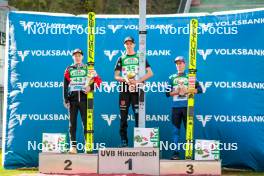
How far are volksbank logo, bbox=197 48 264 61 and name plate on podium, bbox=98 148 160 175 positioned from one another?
2105 mm

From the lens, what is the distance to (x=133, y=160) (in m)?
8.62

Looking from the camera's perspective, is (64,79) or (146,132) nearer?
(146,132)

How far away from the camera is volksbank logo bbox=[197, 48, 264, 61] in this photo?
9.66 metres

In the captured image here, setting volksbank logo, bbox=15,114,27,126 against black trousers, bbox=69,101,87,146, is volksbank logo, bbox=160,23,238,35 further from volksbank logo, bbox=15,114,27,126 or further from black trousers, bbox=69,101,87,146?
volksbank logo, bbox=15,114,27,126

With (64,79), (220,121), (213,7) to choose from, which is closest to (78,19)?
(64,79)

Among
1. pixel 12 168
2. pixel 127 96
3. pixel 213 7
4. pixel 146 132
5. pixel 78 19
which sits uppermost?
pixel 213 7

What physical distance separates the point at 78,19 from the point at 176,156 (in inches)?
115

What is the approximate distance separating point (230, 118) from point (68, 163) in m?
2.82

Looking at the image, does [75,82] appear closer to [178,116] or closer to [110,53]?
[110,53]

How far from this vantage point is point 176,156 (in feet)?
30.4

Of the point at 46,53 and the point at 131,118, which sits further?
the point at 46,53

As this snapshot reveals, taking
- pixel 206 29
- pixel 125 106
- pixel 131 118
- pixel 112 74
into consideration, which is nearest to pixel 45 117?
pixel 112 74

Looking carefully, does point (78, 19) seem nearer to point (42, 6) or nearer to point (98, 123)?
point (98, 123)

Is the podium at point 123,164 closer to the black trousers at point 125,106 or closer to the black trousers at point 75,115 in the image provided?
the black trousers at point 75,115
